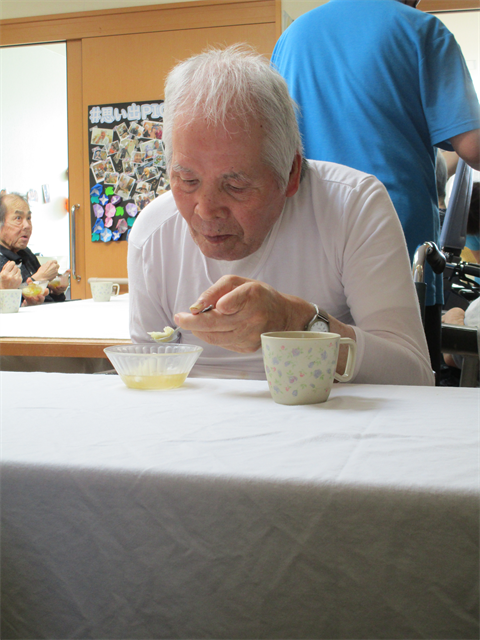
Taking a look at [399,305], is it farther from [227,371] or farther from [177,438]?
[177,438]

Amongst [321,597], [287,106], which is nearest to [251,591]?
[321,597]

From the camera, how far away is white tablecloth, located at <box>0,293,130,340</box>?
1439 mm

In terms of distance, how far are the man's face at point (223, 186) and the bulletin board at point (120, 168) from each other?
319 cm

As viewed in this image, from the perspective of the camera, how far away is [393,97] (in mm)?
1417

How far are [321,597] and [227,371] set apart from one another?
67 centimetres

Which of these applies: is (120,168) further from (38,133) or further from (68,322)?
(68,322)

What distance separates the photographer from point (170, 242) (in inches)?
45.1

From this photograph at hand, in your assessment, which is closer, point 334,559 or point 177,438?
point 334,559

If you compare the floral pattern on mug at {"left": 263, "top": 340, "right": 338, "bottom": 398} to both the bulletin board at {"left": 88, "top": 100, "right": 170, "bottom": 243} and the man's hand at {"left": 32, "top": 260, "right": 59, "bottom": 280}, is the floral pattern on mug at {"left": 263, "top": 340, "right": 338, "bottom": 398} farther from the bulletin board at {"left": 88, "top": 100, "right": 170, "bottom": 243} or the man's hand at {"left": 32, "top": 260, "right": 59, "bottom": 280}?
the bulletin board at {"left": 88, "top": 100, "right": 170, "bottom": 243}

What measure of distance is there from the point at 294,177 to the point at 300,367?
20.0 inches

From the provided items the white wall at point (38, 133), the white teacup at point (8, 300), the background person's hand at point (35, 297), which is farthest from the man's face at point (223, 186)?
the white wall at point (38, 133)

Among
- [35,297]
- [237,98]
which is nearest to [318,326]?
[237,98]

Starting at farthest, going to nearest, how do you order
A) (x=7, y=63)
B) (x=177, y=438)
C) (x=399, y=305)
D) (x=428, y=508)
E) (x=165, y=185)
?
(x=7, y=63)
(x=165, y=185)
(x=399, y=305)
(x=177, y=438)
(x=428, y=508)

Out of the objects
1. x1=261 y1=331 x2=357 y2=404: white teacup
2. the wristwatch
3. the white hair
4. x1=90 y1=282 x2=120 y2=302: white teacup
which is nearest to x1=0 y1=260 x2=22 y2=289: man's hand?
x1=90 y1=282 x2=120 y2=302: white teacup
